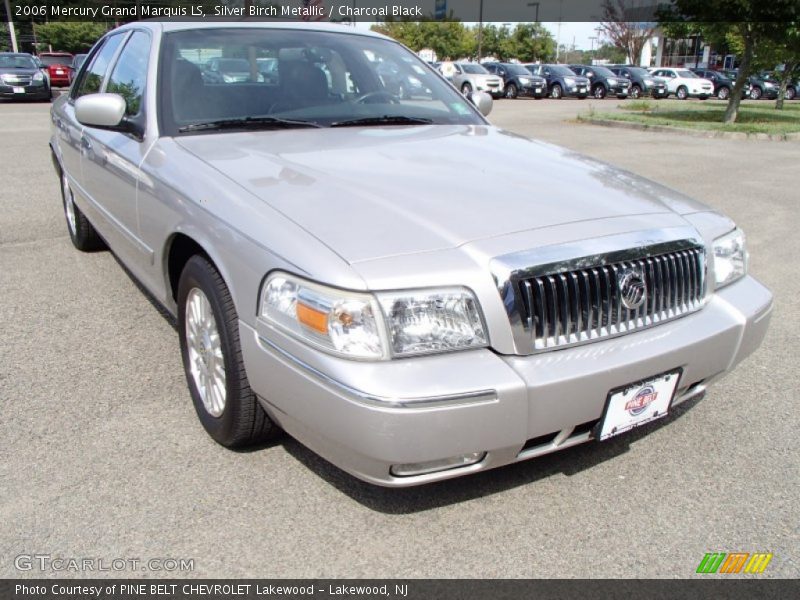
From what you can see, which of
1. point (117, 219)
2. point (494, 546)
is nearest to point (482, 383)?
point (494, 546)

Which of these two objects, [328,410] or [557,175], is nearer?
[328,410]

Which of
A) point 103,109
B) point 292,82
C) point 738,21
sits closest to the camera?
point 103,109

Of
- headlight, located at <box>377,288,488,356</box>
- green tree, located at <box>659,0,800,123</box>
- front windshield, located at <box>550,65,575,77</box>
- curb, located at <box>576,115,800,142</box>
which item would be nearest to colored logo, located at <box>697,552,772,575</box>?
headlight, located at <box>377,288,488,356</box>

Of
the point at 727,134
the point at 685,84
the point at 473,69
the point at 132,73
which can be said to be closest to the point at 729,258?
the point at 132,73

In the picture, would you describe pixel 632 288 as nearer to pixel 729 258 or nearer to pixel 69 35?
pixel 729 258

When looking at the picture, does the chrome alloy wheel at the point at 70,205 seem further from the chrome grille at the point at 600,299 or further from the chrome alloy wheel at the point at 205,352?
the chrome grille at the point at 600,299

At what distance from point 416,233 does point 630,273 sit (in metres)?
0.75

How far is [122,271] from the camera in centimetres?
494

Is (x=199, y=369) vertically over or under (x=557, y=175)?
under

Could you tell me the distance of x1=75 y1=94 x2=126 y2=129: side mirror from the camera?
325cm

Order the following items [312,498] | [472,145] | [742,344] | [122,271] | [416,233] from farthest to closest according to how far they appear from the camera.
Answer: [122,271] < [472,145] < [742,344] < [312,498] < [416,233]

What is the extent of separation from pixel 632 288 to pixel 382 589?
4.13 ft

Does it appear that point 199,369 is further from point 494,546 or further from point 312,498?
point 494,546

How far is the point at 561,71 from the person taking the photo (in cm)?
3475
